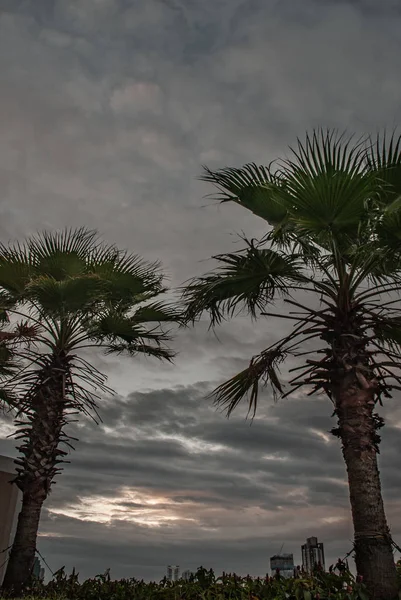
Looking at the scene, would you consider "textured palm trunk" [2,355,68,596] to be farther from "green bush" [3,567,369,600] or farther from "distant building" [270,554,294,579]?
"distant building" [270,554,294,579]

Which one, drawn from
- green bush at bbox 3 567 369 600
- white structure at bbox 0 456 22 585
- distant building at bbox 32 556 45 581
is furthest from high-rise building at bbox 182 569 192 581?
white structure at bbox 0 456 22 585

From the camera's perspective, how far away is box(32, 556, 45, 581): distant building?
29.9ft

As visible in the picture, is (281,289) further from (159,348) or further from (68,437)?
(68,437)

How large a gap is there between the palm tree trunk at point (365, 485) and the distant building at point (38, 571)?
5.80 metres

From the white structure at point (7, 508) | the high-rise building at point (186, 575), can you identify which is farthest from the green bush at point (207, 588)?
the white structure at point (7, 508)

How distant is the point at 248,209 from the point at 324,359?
2296 millimetres

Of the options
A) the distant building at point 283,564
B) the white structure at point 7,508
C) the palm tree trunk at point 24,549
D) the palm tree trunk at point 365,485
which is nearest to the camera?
the palm tree trunk at point 365,485

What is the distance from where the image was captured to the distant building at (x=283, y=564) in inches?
278

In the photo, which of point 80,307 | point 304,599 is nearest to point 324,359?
point 304,599

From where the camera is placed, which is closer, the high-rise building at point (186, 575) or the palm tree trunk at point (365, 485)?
the palm tree trunk at point (365, 485)

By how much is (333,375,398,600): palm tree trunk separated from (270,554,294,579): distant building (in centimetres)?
148

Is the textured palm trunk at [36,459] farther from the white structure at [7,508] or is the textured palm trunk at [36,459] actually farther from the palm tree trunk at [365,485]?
the palm tree trunk at [365,485]

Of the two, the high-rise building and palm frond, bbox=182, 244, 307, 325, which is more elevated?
palm frond, bbox=182, 244, 307, 325

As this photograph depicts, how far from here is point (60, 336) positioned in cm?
1015
